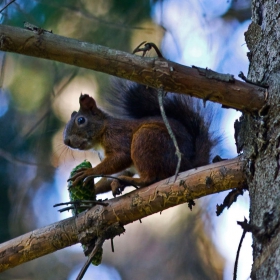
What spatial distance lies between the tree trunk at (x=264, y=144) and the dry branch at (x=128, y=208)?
0.28 ft

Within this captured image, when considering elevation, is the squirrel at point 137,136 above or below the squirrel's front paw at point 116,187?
above

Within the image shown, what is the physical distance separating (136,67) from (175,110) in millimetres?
819

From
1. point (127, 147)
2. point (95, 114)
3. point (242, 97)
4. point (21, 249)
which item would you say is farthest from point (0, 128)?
point (242, 97)

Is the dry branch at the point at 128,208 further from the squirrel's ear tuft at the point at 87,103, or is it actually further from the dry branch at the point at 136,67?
the squirrel's ear tuft at the point at 87,103

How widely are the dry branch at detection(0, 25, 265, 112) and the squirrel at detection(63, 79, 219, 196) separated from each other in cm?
51

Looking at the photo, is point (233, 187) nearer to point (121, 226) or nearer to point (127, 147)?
point (121, 226)

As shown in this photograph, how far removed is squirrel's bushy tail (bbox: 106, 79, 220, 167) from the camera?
2.04 metres

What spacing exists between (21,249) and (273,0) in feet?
3.78

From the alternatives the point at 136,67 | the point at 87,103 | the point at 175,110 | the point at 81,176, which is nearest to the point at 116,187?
the point at 81,176

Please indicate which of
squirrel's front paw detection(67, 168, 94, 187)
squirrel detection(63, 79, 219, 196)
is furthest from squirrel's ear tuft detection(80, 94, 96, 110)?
squirrel's front paw detection(67, 168, 94, 187)

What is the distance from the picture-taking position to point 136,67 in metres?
1.36

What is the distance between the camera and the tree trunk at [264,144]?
1184 millimetres

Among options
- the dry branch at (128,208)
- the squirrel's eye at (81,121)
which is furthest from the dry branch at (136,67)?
the squirrel's eye at (81,121)

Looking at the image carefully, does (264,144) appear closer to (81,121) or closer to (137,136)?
(137,136)
